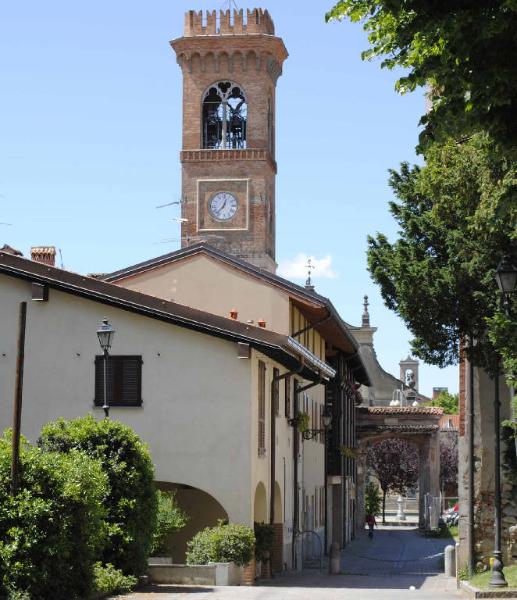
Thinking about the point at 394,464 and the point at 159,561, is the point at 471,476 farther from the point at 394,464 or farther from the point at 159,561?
the point at 394,464

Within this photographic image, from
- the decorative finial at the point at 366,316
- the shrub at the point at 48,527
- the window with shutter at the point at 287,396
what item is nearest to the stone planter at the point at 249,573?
the window with shutter at the point at 287,396

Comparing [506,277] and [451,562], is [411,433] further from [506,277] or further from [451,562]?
[506,277]

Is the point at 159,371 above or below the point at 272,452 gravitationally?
above

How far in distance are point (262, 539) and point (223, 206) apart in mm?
50289

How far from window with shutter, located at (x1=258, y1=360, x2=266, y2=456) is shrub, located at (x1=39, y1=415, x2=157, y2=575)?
682cm

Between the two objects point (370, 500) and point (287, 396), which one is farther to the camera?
point (370, 500)

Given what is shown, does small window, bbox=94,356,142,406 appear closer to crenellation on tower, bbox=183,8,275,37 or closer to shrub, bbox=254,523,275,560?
shrub, bbox=254,523,275,560

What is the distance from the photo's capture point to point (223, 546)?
83.7ft

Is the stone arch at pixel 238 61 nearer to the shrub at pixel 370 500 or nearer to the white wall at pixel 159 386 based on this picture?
the shrub at pixel 370 500

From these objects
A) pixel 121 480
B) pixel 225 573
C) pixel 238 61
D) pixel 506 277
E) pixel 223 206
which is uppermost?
pixel 238 61

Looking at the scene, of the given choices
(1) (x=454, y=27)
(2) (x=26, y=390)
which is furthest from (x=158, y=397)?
(1) (x=454, y=27)

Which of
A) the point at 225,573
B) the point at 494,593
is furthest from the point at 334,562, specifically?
the point at 494,593

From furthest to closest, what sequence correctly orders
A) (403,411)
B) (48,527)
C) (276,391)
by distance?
(403,411)
(276,391)
(48,527)

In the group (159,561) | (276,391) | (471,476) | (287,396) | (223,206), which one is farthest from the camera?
(223,206)
